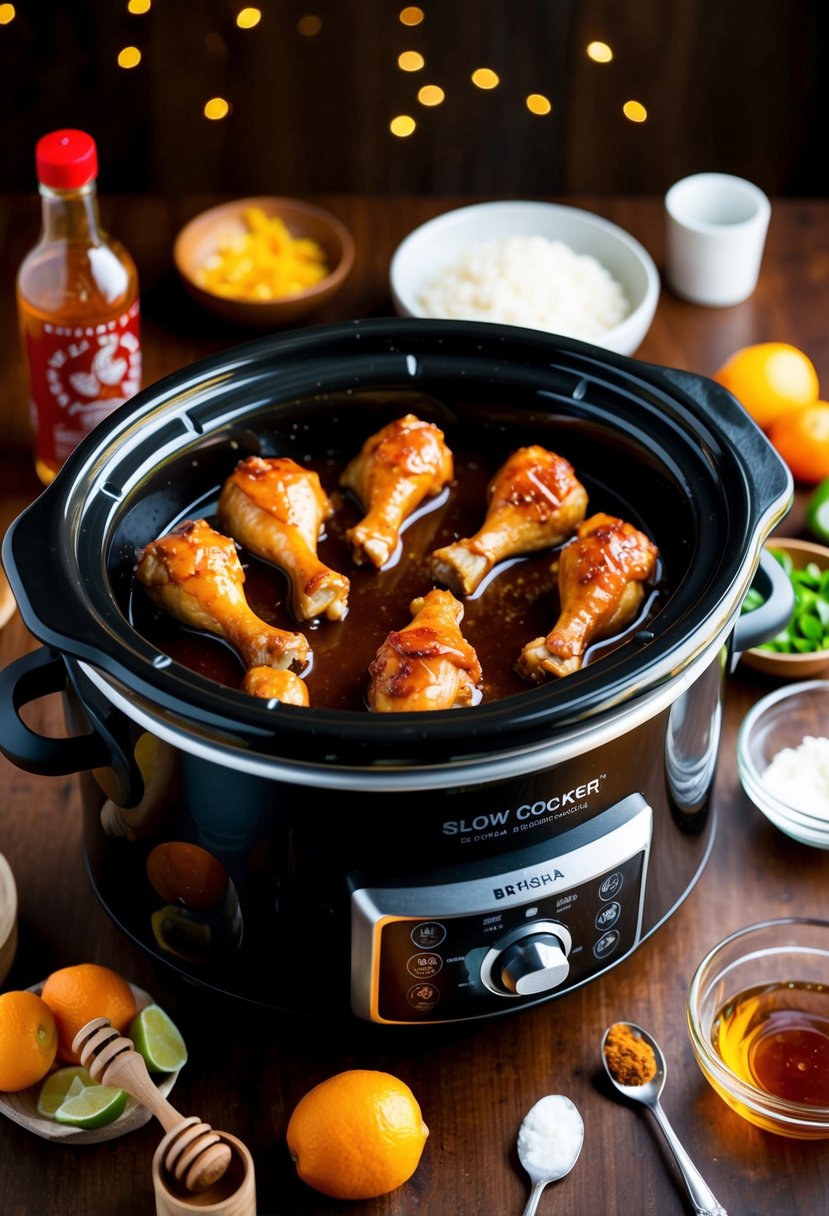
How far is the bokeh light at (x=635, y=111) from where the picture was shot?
3.39 meters

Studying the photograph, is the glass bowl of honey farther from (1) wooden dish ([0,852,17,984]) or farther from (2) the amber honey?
(1) wooden dish ([0,852,17,984])

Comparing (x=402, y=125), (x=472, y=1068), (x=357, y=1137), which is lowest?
(x=472, y=1068)

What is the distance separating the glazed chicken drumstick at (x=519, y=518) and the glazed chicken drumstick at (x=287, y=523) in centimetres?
14

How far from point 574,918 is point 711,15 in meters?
2.49

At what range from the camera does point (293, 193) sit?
344 cm

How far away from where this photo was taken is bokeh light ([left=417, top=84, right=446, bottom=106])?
3.27 meters

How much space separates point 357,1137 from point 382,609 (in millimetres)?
588

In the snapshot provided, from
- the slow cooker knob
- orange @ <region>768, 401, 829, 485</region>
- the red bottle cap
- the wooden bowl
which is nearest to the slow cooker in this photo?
the slow cooker knob

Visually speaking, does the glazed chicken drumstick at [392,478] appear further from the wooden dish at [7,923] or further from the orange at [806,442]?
the orange at [806,442]

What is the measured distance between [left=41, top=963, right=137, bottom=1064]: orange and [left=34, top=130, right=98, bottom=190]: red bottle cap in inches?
45.3

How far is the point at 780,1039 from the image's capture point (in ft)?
5.27

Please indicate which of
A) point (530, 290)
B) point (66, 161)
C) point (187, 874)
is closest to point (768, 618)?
point (187, 874)

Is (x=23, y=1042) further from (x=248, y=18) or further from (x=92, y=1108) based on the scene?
(x=248, y=18)

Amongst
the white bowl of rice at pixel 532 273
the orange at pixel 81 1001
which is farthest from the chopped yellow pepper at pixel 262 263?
the orange at pixel 81 1001
